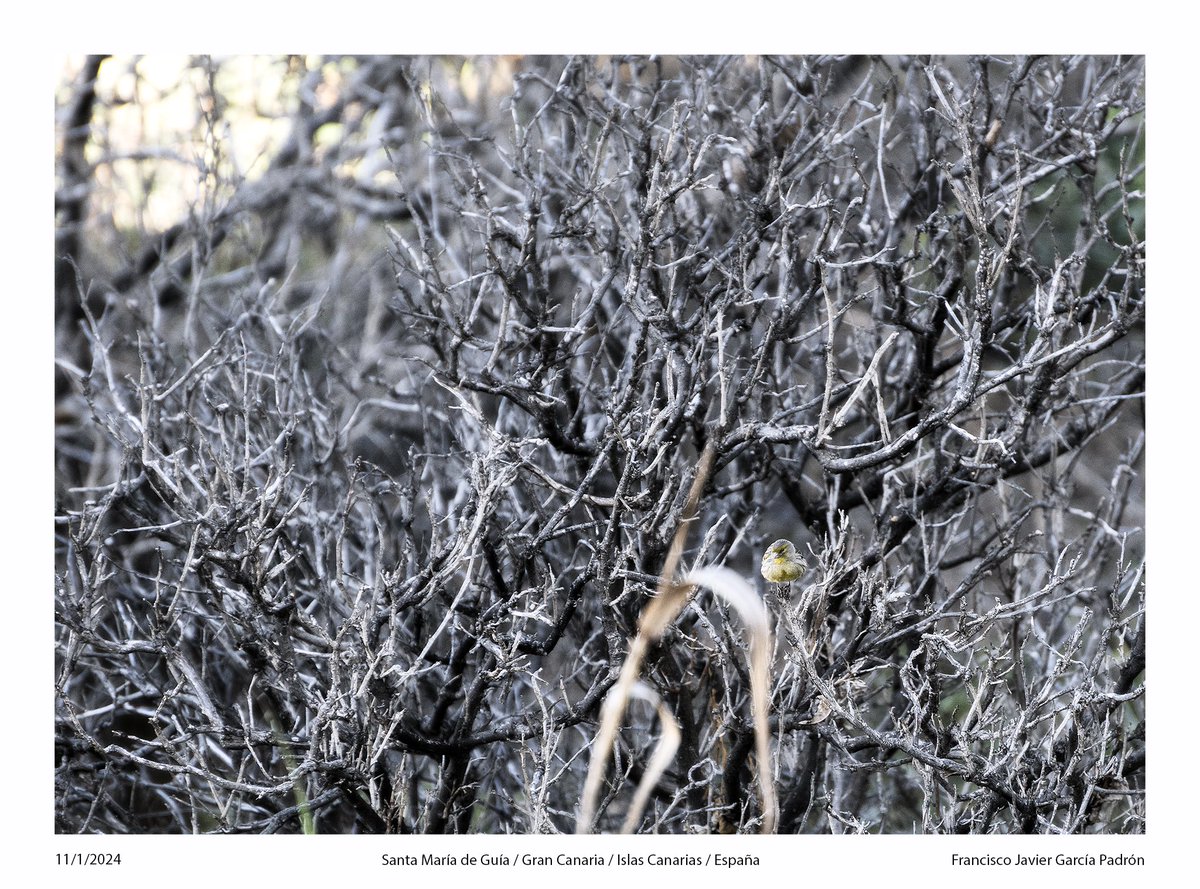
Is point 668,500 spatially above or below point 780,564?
above

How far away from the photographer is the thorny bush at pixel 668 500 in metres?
2.64

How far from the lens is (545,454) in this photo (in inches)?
136

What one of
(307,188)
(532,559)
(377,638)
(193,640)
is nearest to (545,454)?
(532,559)

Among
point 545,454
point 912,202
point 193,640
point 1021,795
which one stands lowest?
point 1021,795

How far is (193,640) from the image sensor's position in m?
3.59

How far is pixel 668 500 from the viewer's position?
2.72 meters

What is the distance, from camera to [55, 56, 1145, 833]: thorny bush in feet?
8.68

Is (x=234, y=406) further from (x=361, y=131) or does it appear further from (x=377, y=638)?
(x=361, y=131)

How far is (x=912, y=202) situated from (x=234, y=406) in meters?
2.42

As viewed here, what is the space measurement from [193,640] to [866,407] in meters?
2.53

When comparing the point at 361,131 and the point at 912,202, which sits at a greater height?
the point at 361,131

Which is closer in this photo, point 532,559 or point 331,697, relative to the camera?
point 331,697
